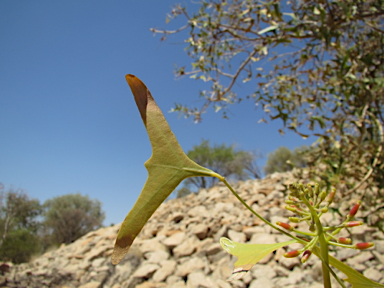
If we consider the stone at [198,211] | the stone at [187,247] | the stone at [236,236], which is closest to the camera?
the stone at [236,236]

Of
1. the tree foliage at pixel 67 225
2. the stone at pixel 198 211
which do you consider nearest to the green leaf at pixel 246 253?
the stone at pixel 198 211

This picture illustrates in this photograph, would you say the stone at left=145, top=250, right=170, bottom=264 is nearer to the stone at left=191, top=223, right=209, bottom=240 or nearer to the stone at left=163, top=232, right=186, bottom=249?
the stone at left=163, top=232, right=186, bottom=249

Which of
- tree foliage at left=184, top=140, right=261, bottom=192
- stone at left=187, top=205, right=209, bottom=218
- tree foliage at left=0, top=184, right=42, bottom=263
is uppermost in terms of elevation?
tree foliage at left=184, top=140, right=261, bottom=192

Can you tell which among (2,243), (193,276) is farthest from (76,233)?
(193,276)

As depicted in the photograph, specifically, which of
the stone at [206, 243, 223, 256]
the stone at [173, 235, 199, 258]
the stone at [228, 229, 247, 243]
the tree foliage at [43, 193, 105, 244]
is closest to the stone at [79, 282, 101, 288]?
the stone at [173, 235, 199, 258]

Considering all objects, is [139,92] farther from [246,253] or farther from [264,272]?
[264,272]

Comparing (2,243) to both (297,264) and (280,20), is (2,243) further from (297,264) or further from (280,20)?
(280,20)

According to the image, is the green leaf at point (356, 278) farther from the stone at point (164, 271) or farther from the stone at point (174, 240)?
the stone at point (174, 240)
